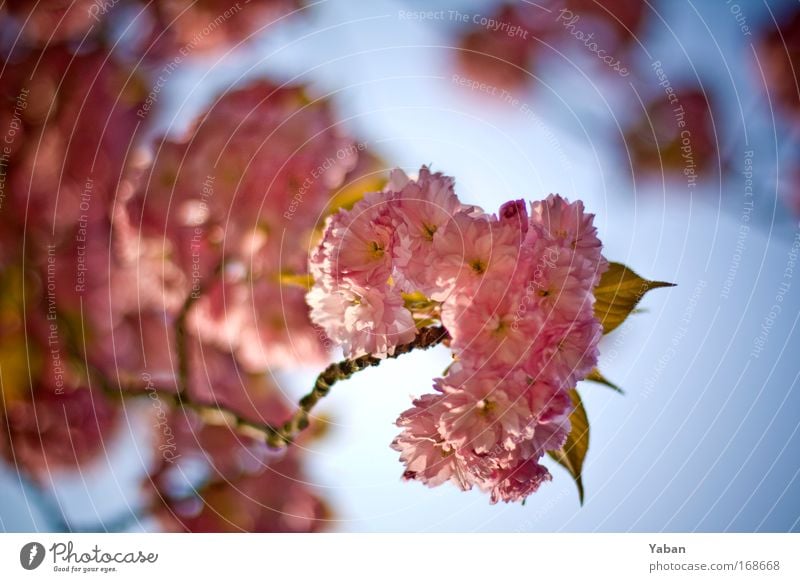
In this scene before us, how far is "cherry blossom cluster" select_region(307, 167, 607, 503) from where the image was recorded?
439 mm

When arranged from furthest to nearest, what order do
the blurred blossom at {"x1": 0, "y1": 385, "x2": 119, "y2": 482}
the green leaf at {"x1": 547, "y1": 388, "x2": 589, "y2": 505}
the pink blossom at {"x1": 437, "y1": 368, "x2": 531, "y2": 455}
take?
the blurred blossom at {"x1": 0, "y1": 385, "x2": 119, "y2": 482}
the green leaf at {"x1": 547, "y1": 388, "x2": 589, "y2": 505}
the pink blossom at {"x1": 437, "y1": 368, "x2": 531, "y2": 455}

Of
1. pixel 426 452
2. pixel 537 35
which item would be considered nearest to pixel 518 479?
pixel 426 452

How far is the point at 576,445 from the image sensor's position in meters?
0.58

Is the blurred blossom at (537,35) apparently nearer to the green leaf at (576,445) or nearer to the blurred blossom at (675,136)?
the blurred blossom at (675,136)

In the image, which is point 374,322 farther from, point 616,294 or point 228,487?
point 228,487

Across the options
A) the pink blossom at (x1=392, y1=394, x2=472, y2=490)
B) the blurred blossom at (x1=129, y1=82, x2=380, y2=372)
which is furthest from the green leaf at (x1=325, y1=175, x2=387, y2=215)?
the pink blossom at (x1=392, y1=394, x2=472, y2=490)

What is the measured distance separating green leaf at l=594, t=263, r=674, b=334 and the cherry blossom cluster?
0.19 feet

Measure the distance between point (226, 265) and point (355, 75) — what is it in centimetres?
24

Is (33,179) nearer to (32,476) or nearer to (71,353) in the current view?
(71,353)

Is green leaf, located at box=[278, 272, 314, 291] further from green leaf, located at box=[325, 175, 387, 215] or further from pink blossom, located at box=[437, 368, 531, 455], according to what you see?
pink blossom, located at box=[437, 368, 531, 455]

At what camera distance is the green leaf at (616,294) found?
536mm

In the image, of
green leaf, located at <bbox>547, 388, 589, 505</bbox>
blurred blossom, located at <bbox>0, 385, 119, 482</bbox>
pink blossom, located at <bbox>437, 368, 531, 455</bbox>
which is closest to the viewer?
pink blossom, located at <bbox>437, 368, 531, 455</bbox>

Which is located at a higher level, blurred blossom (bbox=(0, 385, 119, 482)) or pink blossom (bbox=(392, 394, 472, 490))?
blurred blossom (bbox=(0, 385, 119, 482))
